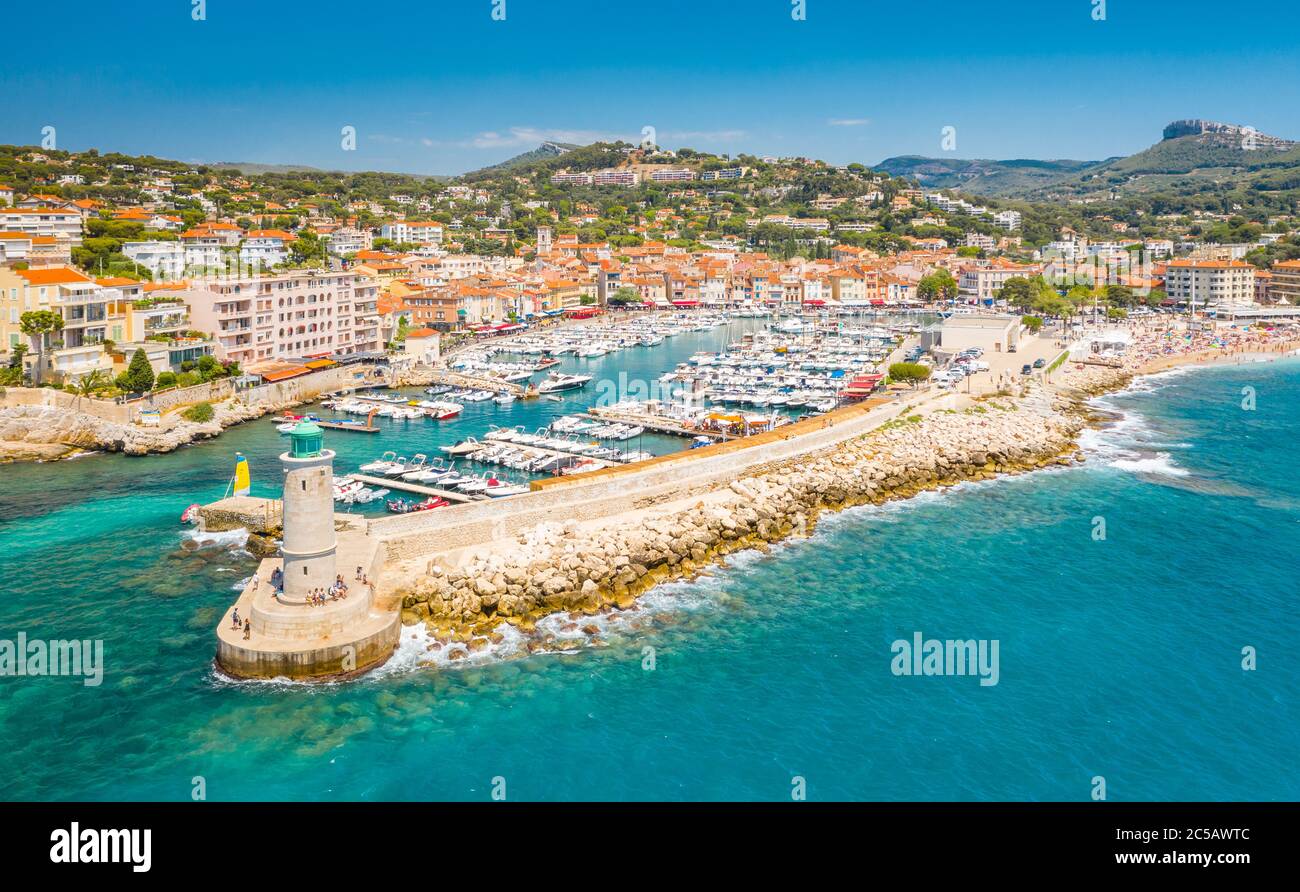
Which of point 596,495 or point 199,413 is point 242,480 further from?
point 199,413

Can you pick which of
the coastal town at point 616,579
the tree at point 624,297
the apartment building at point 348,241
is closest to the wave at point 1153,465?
the coastal town at point 616,579

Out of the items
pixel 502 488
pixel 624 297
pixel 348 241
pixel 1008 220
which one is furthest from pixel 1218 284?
pixel 502 488

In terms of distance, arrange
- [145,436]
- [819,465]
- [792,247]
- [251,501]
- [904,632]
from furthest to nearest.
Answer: [792,247]
[145,436]
[819,465]
[251,501]
[904,632]

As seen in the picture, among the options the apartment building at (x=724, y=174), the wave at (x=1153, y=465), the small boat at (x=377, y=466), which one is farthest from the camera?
the apartment building at (x=724, y=174)

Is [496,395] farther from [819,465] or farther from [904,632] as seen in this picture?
[904,632]

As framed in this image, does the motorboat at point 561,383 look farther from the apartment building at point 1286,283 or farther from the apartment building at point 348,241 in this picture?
the apartment building at point 1286,283

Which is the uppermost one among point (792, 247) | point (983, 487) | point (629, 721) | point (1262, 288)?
point (792, 247)
